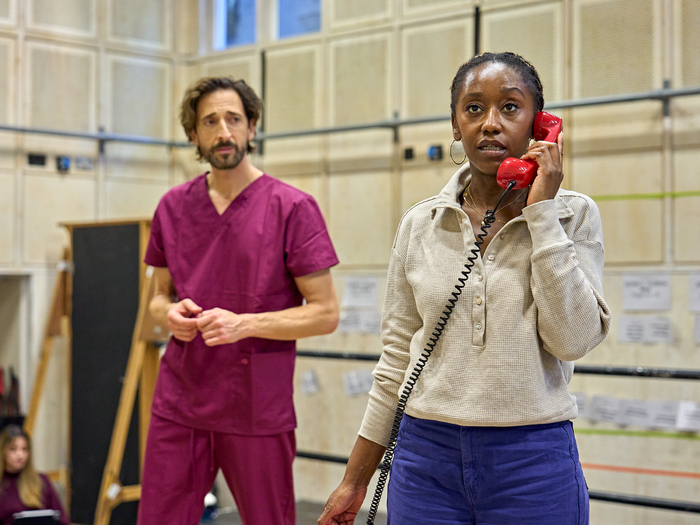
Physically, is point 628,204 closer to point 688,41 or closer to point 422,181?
point 688,41

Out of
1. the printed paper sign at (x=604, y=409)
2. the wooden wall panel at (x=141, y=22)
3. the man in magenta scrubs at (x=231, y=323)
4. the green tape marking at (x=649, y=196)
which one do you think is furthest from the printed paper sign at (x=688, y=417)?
the wooden wall panel at (x=141, y=22)

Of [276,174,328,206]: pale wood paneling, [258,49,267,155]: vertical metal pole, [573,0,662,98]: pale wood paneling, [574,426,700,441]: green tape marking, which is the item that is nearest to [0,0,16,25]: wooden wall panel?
[258,49,267,155]: vertical metal pole

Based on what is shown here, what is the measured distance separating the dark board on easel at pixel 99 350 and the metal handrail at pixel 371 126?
2.86ft

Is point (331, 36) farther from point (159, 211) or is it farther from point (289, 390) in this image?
point (289, 390)

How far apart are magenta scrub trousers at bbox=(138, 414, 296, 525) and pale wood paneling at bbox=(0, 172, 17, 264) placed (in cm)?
348

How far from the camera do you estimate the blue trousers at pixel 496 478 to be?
1.23m

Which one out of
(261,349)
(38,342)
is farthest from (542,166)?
(38,342)

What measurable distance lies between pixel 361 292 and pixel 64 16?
282 cm

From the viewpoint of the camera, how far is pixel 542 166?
1248mm

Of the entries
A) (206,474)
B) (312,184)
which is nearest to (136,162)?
(312,184)

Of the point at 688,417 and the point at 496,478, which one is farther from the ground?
the point at 496,478

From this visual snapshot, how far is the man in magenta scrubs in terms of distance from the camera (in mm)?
2150

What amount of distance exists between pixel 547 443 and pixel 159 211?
1519 mm

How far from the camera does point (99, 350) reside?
4.72 meters
